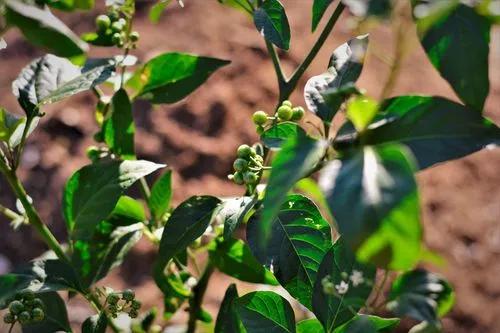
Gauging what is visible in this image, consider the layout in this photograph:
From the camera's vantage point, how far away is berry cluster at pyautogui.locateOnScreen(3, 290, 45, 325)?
0.99 metres

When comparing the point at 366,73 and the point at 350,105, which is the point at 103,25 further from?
the point at 366,73

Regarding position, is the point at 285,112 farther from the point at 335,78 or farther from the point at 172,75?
the point at 172,75

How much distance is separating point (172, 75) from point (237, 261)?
33 centimetres

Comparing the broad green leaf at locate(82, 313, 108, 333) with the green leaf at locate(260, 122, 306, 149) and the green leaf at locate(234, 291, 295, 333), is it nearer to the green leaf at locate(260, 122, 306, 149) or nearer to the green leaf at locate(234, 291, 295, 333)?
the green leaf at locate(234, 291, 295, 333)

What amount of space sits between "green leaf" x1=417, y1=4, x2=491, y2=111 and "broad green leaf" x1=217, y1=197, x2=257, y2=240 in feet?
1.00

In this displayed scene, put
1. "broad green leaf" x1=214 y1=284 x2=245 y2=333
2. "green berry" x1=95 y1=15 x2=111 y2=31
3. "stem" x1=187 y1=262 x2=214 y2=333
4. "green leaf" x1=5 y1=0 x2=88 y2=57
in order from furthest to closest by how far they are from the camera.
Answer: "stem" x1=187 y1=262 x2=214 y2=333 → "green berry" x1=95 y1=15 x2=111 y2=31 → "broad green leaf" x1=214 y1=284 x2=245 y2=333 → "green leaf" x1=5 y1=0 x2=88 y2=57

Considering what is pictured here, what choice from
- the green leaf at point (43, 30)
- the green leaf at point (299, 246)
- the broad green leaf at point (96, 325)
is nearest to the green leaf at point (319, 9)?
the green leaf at point (299, 246)

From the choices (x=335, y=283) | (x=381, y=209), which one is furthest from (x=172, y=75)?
(x=381, y=209)

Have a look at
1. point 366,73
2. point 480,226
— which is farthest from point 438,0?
point 366,73

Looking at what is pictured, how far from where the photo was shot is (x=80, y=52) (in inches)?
27.4

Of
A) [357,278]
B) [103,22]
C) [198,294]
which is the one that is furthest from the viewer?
[198,294]

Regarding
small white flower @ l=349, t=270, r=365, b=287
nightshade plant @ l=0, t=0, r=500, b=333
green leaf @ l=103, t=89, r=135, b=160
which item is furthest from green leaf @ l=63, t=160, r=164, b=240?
small white flower @ l=349, t=270, r=365, b=287

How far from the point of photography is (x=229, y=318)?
1.12m

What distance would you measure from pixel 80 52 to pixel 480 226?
2.16 m
